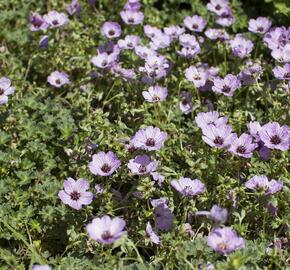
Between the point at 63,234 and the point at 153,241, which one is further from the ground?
the point at 153,241

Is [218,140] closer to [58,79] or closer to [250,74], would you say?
[250,74]

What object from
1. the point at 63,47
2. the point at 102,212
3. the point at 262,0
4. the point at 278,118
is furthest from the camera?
the point at 262,0

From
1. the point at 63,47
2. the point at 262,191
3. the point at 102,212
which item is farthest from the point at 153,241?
the point at 63,47

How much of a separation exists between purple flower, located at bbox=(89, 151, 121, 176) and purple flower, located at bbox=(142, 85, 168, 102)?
19.3 inches

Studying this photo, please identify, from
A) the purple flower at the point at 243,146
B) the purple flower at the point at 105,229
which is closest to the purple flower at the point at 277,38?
the purple flower at the point at 243,146

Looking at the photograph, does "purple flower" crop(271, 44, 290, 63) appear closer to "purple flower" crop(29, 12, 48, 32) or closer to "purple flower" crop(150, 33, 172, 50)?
"purple flower" crop(150, 33, 172, 50)

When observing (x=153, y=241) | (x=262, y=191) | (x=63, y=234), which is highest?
(x=262, y=191)

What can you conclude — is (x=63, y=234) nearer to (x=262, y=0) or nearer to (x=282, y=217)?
(x=282, y=217)

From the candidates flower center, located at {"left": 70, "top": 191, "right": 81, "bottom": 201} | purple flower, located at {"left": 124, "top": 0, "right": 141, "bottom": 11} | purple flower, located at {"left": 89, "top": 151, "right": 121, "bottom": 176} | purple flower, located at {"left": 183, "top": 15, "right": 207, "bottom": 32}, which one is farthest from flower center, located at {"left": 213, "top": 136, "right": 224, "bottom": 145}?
purple flower, located at {"left": 124, "top": 0, "right": 141, "bottom": 11}

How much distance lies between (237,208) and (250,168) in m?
0.23

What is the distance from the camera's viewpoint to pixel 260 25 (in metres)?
4.01

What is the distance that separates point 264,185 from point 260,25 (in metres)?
1.45

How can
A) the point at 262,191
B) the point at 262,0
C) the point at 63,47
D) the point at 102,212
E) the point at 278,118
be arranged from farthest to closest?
1. the point at 262,0
2. the point at 63,47
3. the point at 278,118
4. the point at 102,212
5. the point at 262,191

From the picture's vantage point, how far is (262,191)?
284cm
